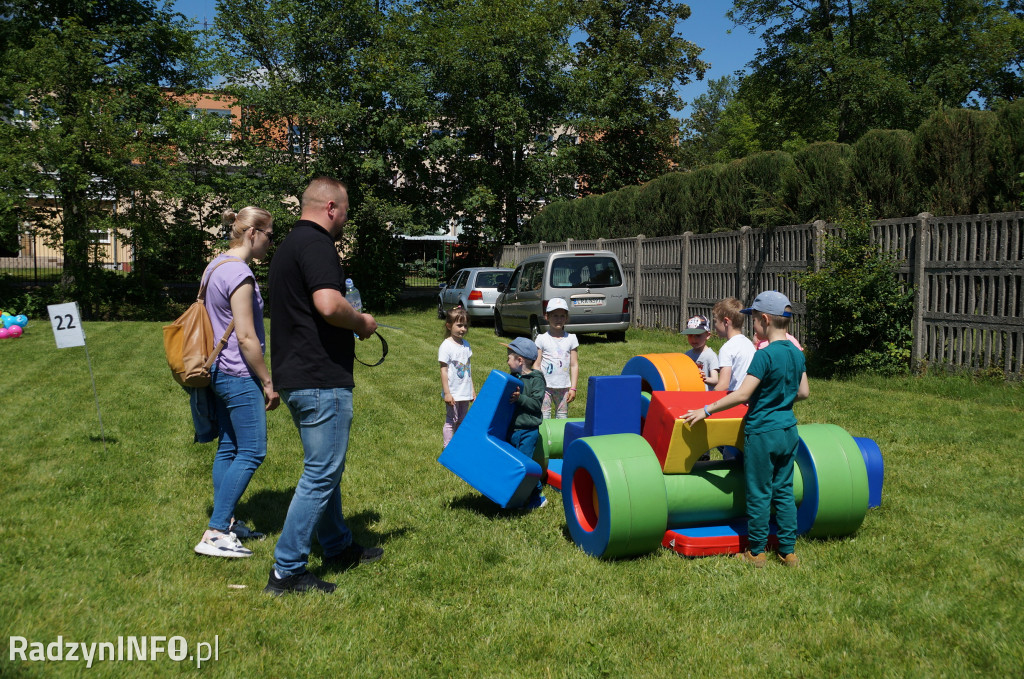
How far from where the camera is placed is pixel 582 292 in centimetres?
1512

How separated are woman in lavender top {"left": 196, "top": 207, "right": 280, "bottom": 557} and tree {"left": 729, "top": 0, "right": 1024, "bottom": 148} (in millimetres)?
30471

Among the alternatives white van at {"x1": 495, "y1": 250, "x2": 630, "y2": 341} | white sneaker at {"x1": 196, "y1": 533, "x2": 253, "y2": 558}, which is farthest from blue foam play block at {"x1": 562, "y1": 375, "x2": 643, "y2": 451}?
white van at {"x1": 495, "y1": 250, "x2": 630, "y2": 341}

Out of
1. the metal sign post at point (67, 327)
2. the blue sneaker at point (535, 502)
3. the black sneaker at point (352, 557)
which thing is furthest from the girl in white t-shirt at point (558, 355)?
the metal sign post at point (67, 327)

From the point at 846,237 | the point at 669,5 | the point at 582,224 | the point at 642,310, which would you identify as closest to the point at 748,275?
the point at 846,237

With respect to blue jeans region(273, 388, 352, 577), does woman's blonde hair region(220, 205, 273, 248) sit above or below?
above

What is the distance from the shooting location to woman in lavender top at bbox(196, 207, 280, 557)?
4.45 metres

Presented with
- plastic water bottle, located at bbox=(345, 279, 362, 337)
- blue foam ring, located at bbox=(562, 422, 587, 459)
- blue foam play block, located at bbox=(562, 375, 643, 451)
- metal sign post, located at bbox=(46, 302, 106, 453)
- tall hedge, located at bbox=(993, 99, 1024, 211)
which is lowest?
blue foam ring, located at bbox=(562, 422, 587, 459)

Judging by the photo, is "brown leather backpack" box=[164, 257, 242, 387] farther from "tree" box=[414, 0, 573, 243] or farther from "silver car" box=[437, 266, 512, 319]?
"tree" box=[414, 0, 573, 243]

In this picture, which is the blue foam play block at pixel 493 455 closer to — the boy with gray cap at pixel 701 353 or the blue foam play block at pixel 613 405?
the blue foam play block at pixel 613 405

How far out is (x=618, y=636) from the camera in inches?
144

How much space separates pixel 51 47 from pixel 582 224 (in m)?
14.7

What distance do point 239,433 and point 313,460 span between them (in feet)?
2.77

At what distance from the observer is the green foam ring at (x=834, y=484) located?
15.4ft

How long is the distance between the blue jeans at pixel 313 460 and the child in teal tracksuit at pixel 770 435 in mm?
2020
